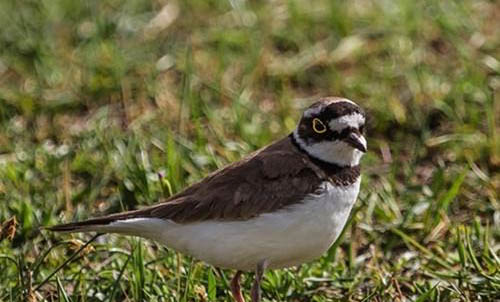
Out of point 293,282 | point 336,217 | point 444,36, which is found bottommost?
point 444,36

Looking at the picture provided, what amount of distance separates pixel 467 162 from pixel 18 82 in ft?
11.2

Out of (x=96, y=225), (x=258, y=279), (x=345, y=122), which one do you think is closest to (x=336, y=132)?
(x=345, y=122)

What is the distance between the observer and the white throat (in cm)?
581

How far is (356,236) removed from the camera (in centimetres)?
688

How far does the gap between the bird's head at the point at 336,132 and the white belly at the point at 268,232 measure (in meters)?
0.19

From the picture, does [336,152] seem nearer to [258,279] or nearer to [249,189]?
[249,189]

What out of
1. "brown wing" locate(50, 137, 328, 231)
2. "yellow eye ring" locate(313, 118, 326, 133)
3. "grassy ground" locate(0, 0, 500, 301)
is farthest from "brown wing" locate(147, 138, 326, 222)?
"grassy ground" locate(0, 0, 500, 301)

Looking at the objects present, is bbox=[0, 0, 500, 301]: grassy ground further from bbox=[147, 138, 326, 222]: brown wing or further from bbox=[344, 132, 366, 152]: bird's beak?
bbox=[344, 132, 366, 152]: bird's beak

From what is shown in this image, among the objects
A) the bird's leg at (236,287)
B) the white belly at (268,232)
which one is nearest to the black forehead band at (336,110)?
the white belly at (268,232)

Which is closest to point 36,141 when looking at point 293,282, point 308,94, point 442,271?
point 308,94

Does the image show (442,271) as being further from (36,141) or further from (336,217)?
(36,141)

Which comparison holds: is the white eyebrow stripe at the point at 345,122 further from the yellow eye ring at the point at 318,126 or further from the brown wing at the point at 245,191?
the brown wing at the point at 245,191

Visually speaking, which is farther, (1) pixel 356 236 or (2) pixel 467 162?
(2) pixel 467 162

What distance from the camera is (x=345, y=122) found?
227 inches
